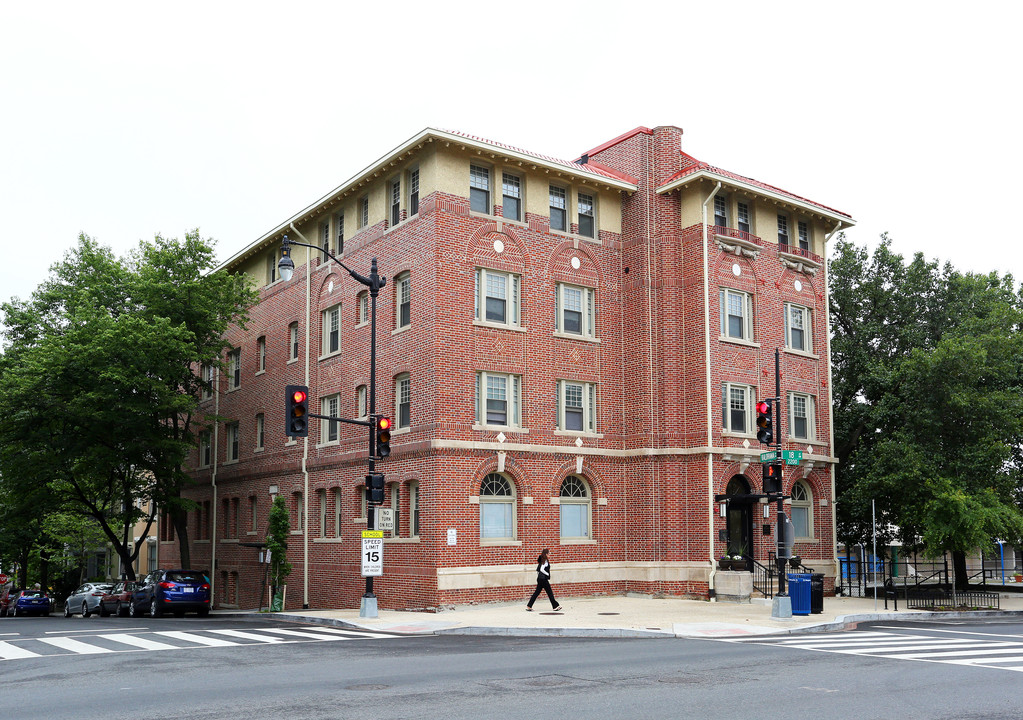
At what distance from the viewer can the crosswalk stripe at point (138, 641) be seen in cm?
1780

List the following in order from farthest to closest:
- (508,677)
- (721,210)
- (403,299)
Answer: (721,210) < (403,299) < (508,677)

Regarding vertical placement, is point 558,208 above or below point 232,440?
above

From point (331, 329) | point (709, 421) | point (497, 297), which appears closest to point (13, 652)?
point (497, 297)

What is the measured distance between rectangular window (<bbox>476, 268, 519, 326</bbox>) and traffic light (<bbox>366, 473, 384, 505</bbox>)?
7378mm

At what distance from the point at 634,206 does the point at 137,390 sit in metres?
19.5

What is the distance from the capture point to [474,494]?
92.1 ft

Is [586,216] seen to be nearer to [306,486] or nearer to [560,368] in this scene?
[560,368]

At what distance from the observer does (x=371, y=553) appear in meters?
23.5

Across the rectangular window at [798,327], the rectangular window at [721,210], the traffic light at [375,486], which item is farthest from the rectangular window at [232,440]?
the rectangular window at [798,327]

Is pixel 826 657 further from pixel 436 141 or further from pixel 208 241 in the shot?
pixel 208 241

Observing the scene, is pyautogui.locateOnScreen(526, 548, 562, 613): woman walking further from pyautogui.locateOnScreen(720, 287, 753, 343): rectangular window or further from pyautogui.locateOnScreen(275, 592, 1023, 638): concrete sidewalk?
pyautogui.locateOnScreen(720, 287, 753, 343): rectangular window

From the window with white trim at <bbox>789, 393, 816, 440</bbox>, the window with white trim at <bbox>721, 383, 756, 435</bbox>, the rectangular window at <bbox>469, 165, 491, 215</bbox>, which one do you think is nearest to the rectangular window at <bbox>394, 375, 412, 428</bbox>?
the rectangular window at <bbox>469, 165, 491, 215</bbox>

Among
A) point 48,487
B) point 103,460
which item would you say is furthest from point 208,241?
point 48,487

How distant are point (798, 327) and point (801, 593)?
13.2 m
